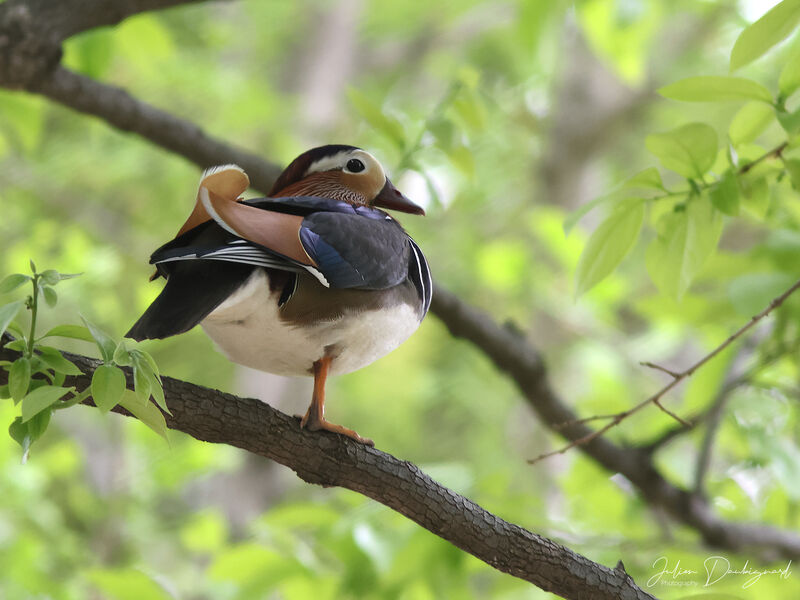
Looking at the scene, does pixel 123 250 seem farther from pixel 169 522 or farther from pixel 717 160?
pixel 717 160

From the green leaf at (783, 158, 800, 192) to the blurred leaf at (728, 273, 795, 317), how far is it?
0.31m

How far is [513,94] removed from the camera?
371cm

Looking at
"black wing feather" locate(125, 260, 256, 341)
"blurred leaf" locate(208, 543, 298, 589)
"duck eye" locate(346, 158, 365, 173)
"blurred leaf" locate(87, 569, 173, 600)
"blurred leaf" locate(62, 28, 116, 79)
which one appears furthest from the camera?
"blurred leaf" locate(62, 28, 116, 79)

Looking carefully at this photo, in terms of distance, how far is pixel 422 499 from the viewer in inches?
37.1

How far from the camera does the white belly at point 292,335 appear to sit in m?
0.96

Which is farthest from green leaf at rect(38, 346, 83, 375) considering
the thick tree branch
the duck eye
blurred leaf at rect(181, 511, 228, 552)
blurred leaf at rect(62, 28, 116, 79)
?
blurred leaf at rect(181, 511, 228, 552)

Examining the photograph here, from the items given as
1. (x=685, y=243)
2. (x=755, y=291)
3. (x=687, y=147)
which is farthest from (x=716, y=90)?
(x=755, y=291)

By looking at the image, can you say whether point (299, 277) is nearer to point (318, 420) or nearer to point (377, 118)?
point (318, 420)

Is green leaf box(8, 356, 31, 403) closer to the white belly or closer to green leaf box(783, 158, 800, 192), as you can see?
the white belly

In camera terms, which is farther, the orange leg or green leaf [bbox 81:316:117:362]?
the orange leg

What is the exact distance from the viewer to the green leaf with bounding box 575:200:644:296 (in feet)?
3.36

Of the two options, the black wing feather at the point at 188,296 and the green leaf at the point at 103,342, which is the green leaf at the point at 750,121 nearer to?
the black wing feather at the point at 188,296

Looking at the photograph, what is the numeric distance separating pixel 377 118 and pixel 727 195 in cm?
58

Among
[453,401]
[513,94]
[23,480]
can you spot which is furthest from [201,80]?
[453,401]
